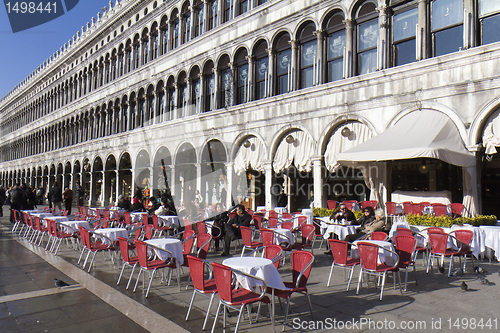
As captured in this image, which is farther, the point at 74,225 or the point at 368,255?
the point at 74,225

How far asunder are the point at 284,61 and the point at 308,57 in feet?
4.77

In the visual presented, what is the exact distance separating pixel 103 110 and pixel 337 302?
31.6m

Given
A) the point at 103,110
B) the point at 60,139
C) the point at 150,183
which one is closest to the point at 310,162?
the point at 150,183

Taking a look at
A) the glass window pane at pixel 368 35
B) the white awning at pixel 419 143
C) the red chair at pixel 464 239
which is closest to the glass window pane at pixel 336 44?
the glass window pane at pixel 368 35

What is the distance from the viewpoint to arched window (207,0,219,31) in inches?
840

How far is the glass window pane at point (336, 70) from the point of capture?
15.1 meters

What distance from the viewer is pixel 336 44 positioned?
15.3 metres

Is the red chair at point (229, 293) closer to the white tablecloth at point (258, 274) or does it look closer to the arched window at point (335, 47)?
the white tablecloth at point (258, 274)

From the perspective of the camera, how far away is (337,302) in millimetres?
5680

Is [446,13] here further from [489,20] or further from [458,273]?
[458,273]

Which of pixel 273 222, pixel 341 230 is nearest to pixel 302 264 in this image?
pixel 341 230

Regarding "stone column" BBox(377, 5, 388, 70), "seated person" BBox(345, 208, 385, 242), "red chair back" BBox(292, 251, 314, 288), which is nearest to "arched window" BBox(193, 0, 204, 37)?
"stone column" BBox(377, 5, 388, 70)

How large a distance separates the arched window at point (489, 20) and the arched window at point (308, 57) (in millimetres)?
6111

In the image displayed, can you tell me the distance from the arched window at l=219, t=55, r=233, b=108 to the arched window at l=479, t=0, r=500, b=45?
39.3 ft
